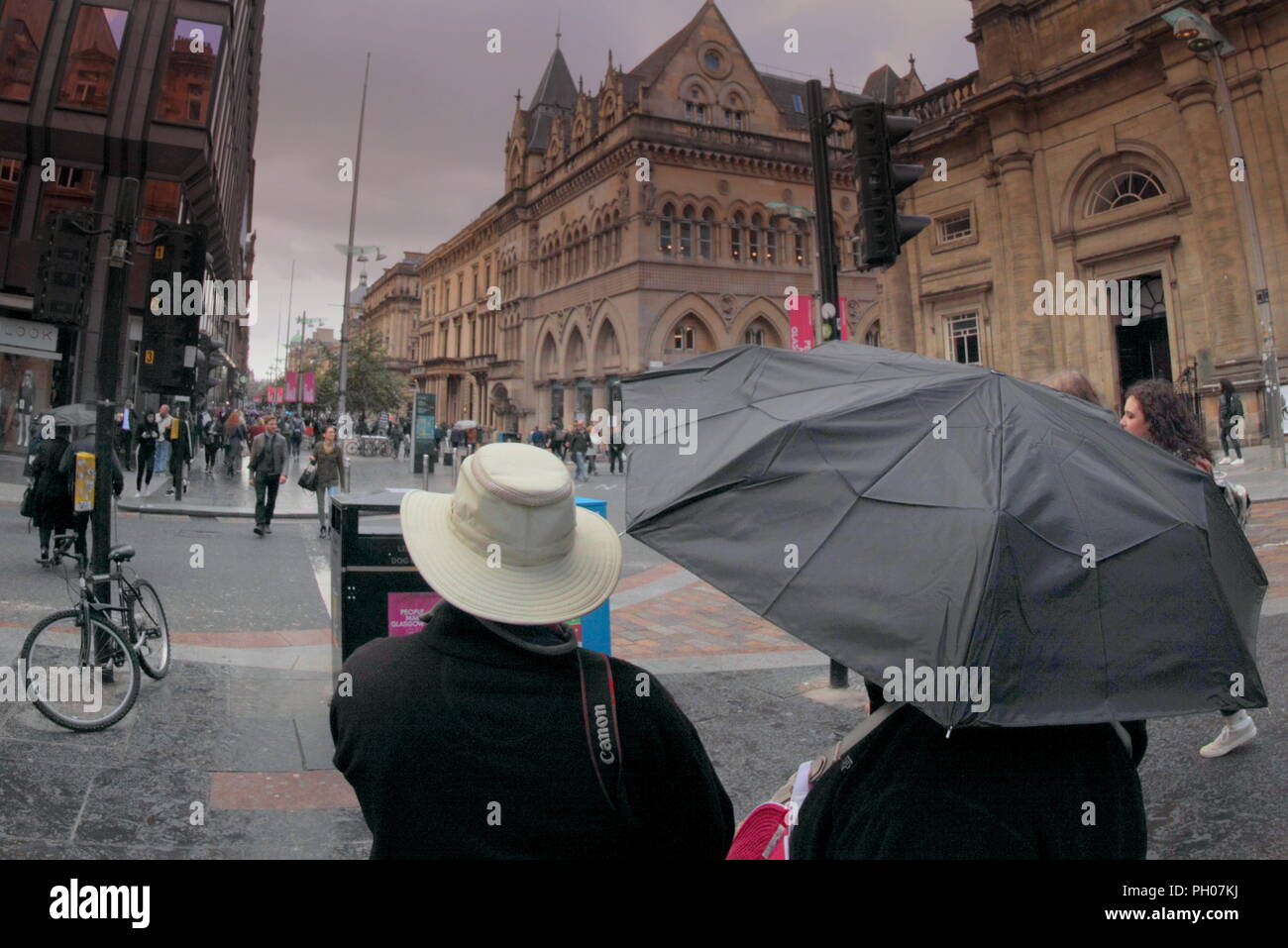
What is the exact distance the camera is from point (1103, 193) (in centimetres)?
2366

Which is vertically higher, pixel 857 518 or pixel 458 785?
pixel 857 518

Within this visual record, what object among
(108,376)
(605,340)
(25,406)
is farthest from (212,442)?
(605,340)

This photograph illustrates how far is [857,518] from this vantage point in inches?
81.7

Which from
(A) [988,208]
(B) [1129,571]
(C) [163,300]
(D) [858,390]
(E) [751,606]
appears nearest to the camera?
(B) [1129,571]

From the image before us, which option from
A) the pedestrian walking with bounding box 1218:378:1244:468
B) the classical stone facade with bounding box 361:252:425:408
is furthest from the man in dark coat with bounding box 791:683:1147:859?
the classical stone facade with bounding box 361:252:425:408

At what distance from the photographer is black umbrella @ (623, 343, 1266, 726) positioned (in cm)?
186

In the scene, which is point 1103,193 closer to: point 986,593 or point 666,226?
point 666,226

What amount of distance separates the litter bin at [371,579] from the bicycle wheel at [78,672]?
156 cm

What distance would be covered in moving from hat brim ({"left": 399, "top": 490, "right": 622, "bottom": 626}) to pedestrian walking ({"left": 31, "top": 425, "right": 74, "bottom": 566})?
9.91m

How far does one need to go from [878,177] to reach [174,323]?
22.6 ft

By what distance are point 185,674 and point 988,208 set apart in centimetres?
2651

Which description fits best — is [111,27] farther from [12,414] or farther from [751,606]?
[751,606]

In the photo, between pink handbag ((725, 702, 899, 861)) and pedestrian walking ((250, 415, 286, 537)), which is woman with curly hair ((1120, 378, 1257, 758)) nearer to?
pink handbag ((725, 702, 899, 861))
